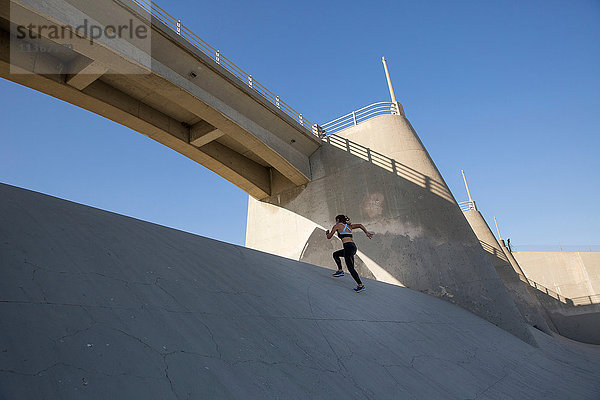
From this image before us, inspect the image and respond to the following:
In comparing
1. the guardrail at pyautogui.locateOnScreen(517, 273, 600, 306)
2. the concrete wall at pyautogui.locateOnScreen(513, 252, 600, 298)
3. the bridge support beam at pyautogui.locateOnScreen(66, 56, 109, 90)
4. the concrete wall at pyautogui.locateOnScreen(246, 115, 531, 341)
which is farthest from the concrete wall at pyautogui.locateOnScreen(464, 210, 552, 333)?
the bridge support beam at pyautogui.locateOnScreen(66, 56, 109, 90)

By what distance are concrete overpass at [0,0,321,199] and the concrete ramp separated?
6.66 meters

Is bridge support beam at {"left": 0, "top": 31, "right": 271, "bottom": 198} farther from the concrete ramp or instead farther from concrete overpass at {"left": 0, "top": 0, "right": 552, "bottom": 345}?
the concrete ramp

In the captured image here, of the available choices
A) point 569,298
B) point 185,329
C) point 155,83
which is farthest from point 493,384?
point 569,298

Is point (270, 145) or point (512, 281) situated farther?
point (512, 281)

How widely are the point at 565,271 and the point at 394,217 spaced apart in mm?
18366

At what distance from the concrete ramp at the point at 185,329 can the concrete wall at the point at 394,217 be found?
5744mm

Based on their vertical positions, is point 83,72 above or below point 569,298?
above

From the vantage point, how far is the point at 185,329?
325 cm

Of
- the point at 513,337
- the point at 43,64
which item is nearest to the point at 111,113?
the point at 43,64

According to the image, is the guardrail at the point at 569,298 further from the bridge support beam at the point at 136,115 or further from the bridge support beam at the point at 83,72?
the bridge support beam at the point at 83,72

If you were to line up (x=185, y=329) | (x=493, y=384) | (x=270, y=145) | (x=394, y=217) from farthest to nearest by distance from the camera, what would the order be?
(x=270, y=145) < (x=394, y=217) < (x=493, y=384) < (x=185, y=329)

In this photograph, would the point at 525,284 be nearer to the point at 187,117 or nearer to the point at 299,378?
the point at 187,117

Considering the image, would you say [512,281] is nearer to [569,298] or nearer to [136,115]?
[569,298]

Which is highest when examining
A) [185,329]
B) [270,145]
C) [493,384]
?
[270,145]
